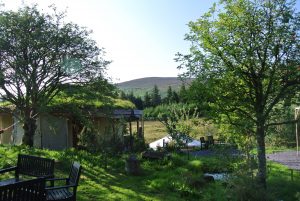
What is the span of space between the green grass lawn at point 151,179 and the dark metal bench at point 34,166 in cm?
164

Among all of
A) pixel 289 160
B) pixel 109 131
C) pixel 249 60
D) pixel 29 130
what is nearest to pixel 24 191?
pixel 249 60

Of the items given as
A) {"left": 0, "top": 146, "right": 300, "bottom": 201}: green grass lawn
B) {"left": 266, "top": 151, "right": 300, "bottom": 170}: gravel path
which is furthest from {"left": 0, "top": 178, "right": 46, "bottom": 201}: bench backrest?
{"left": 266, "top": 151, "right": 300, "bottom": 170}: gravel path

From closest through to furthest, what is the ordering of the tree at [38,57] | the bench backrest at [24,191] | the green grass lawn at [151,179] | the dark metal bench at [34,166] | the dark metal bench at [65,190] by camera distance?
the bench backrest at [24,191] < the dark metal bench at [65,190] < the dark metal bench at [34,166] < the green grass lawn at [151,179] < the tree at [38,57]

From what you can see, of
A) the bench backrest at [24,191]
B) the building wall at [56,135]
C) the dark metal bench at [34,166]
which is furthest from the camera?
the building wall at [56,135]

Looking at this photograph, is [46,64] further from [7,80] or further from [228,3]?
[228,3]

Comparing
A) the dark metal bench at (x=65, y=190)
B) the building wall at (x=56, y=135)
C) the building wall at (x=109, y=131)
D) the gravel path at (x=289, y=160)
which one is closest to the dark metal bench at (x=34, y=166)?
the dark metal bench at (x=65, y=190)

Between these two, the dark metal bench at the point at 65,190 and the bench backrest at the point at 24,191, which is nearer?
the bench backrest at the point at 24,191

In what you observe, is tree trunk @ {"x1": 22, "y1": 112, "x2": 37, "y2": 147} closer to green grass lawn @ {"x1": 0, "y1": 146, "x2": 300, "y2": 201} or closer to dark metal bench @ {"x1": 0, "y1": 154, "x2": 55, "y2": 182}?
green grass lawn @ {"x1": 0, "y1": 146, "x2": 300, "y2": 201}

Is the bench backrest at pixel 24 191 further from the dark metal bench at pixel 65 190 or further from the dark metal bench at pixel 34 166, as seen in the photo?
the dark metal bench at pixel 34 166

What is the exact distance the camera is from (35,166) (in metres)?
7.62

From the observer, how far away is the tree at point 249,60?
32.5 feet

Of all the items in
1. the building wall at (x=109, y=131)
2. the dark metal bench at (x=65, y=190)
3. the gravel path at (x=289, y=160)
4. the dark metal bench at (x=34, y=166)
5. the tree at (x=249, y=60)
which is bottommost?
the gravel path at (x=289, y=160)

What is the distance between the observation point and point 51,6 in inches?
629

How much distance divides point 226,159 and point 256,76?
7.39 ft
